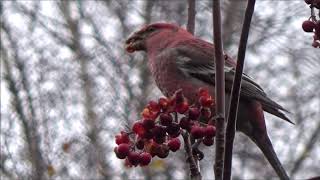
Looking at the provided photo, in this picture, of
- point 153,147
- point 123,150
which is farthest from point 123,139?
point 153,147

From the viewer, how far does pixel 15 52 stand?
11586 mm

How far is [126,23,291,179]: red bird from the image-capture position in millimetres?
4195

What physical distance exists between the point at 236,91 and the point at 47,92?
8448mm

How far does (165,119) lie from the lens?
245 cm

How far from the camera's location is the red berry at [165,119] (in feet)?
8.05

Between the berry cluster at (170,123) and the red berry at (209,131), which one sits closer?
the berry cluster at (170,123)

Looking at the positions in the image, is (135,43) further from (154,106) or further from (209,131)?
(154,106)

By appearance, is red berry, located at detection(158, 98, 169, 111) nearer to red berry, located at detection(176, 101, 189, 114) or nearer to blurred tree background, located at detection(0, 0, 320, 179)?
red berry, located at detection(176, 101, 189, 114)

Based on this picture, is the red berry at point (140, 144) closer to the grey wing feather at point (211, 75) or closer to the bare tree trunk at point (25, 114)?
the grey wing feather at point (211, 75)

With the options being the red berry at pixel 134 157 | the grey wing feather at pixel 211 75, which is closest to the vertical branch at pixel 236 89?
the red berry at pixel 134 157

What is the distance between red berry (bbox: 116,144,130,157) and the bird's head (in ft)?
6.98

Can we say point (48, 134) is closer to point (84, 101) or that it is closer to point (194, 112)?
point (84, 101)

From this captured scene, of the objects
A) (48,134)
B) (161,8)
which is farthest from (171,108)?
(161,8)

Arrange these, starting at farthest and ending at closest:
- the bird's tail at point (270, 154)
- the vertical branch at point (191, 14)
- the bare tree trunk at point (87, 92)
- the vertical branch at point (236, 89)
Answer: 1. the bare tree trunk at point (87, 92)
2. the bird's tail at point (270, 154)
3. the vertical branch at point (191, 14)
4. the vertical branch at point (236, 89)
